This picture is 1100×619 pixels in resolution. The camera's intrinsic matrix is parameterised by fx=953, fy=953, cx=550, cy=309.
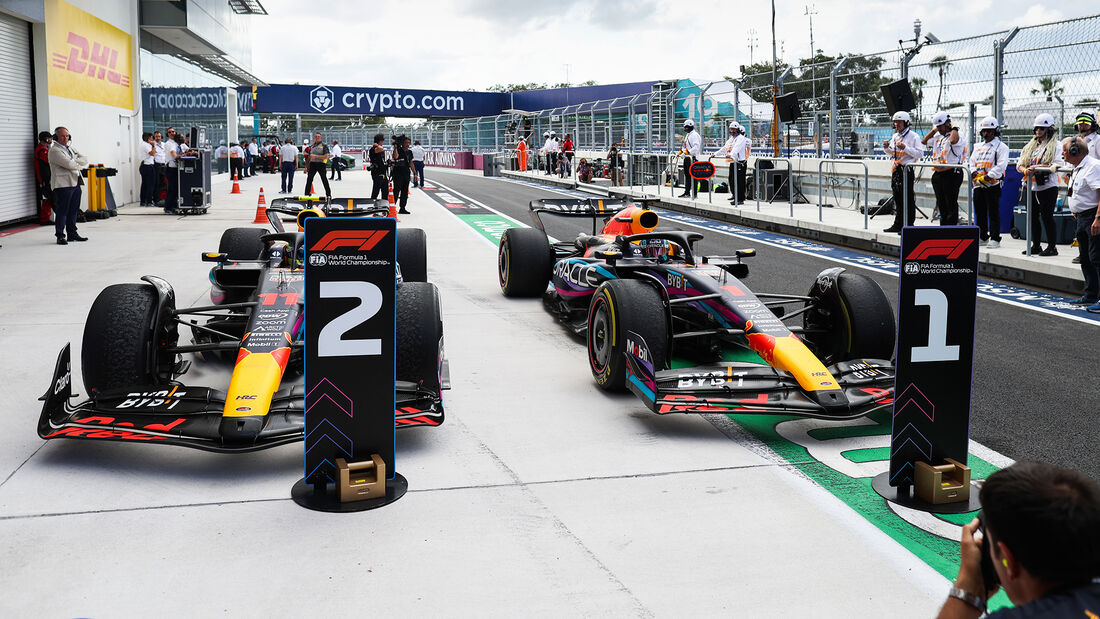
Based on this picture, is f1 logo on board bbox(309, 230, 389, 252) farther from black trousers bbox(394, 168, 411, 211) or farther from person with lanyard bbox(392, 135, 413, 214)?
black trousers bbox(394, 168, 411, 211)

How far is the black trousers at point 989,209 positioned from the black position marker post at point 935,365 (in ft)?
29.9

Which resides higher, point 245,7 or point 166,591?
point 245,7

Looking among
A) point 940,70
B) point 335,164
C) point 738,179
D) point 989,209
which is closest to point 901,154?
point 989,209

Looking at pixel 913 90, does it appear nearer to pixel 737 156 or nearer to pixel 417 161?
pixel 737 156

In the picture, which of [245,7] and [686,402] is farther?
[245,7]

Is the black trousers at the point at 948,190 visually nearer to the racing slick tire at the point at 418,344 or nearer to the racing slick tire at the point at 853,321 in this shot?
the racing slick tire at the point at 853,321

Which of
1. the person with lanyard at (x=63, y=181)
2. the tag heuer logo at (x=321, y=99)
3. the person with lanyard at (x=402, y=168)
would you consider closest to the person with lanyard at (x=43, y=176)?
the person with lanyard at (x=63, y=181)

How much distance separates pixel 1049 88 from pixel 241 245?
35.7ft

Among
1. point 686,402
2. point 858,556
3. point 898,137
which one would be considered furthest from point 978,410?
point 898,137

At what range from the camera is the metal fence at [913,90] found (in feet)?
41.6

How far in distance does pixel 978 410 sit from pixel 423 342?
3.23 m

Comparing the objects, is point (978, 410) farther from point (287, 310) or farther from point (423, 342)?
point (287, 310)

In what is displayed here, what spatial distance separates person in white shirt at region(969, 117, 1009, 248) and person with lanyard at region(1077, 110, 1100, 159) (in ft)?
4.69

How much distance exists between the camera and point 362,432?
4090mm
